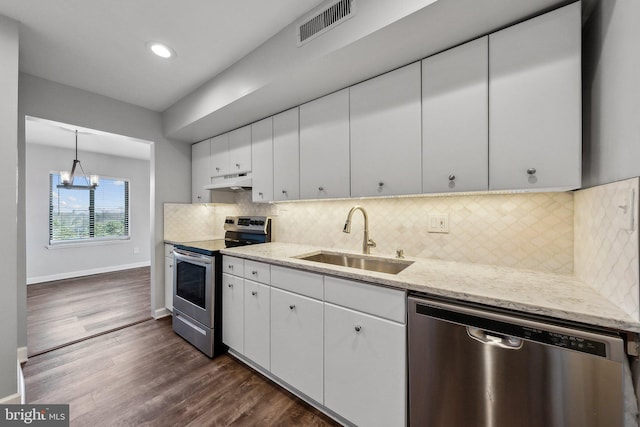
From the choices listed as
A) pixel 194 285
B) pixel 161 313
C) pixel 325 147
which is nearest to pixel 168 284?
pixel 161 313

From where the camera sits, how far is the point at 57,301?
349cm

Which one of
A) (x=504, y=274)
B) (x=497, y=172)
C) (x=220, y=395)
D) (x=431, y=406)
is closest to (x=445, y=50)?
(x=497, y=172)

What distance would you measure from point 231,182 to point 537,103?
2512mm

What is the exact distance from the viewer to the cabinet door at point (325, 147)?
5.99ft

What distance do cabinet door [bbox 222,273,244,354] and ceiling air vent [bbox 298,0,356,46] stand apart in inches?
71.5

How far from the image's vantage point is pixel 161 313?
3.02 meters

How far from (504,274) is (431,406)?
0.77 metres

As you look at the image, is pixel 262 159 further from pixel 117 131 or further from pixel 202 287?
pixel 117 131

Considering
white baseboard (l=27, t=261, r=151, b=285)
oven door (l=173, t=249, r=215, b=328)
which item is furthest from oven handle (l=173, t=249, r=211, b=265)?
white baseboard (l=27, t=261, r=151, b=285)

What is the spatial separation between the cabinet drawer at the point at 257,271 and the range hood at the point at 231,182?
0.91 meters

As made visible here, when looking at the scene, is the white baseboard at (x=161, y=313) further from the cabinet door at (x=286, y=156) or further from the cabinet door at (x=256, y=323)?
the cabinet door at (x=286, y=156)

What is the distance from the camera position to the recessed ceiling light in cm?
184

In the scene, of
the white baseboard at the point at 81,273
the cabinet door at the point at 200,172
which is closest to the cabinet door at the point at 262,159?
the cabinet door at the point at 200,172

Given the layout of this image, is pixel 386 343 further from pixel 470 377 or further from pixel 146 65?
pixel 146 65
